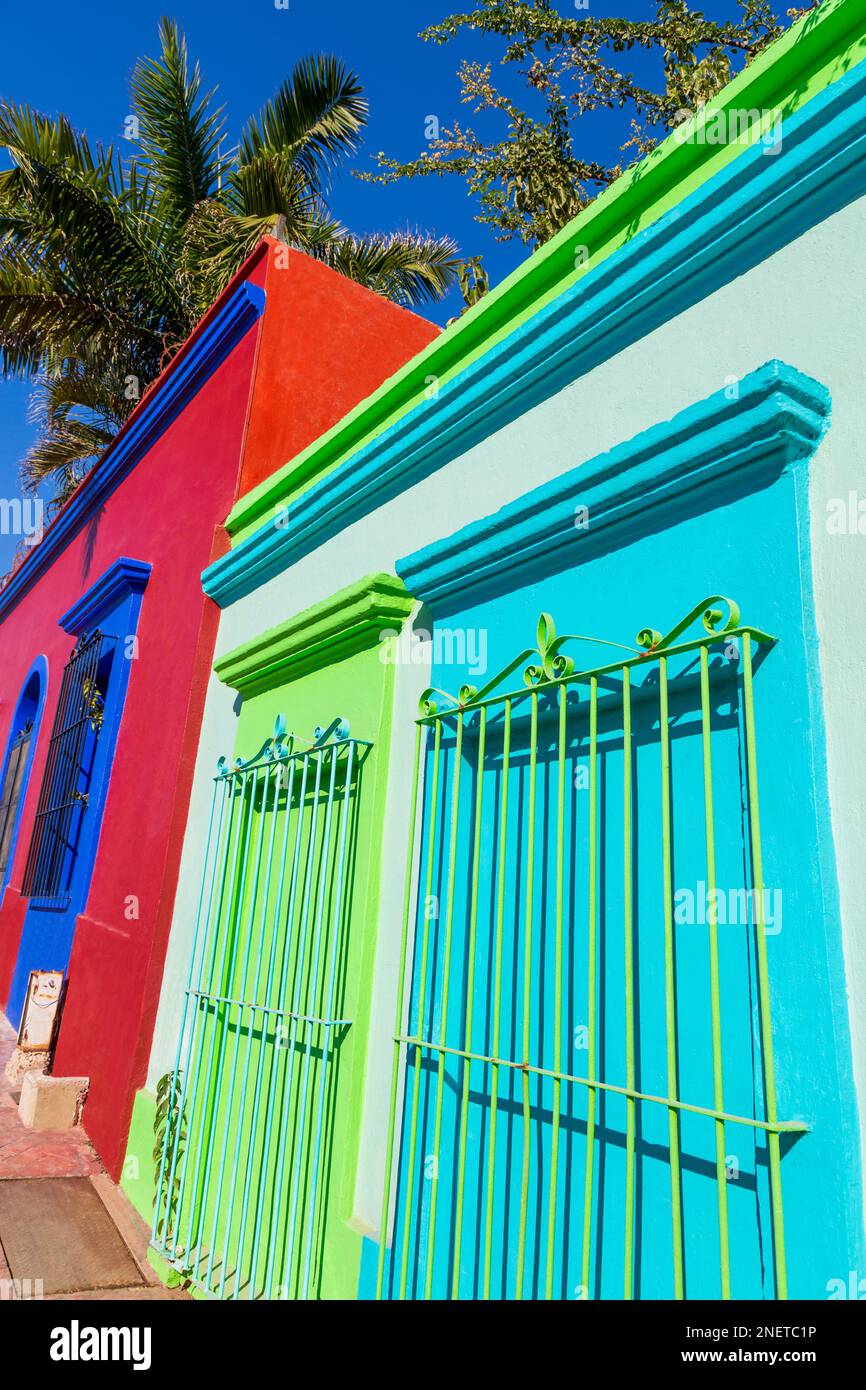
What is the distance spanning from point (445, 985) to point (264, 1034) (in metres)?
1.02

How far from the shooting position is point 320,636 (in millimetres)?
3641

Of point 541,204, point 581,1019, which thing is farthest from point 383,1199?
point 541,204

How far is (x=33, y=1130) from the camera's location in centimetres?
488

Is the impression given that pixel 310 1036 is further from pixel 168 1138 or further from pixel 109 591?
pixel 109 591

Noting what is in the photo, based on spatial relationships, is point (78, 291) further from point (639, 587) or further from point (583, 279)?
point (639, 587)

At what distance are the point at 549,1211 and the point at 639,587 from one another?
4.76 ft

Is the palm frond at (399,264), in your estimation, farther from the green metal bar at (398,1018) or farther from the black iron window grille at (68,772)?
the green metal bar at (398,1018)

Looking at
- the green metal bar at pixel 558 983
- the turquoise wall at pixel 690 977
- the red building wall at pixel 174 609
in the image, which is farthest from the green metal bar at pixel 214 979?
the green metal bar at pixel 558 983

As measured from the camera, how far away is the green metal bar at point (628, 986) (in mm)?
1795

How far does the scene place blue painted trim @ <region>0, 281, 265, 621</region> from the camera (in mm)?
5620

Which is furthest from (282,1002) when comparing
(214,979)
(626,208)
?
(626,208)

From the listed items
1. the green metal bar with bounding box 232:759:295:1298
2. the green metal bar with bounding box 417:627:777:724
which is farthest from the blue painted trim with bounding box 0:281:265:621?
the green metal bar with bounding box 417:627:777:724

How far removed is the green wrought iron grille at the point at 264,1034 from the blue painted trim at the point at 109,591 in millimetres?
2439

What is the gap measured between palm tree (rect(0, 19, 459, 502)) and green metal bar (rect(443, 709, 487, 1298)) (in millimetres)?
7363
